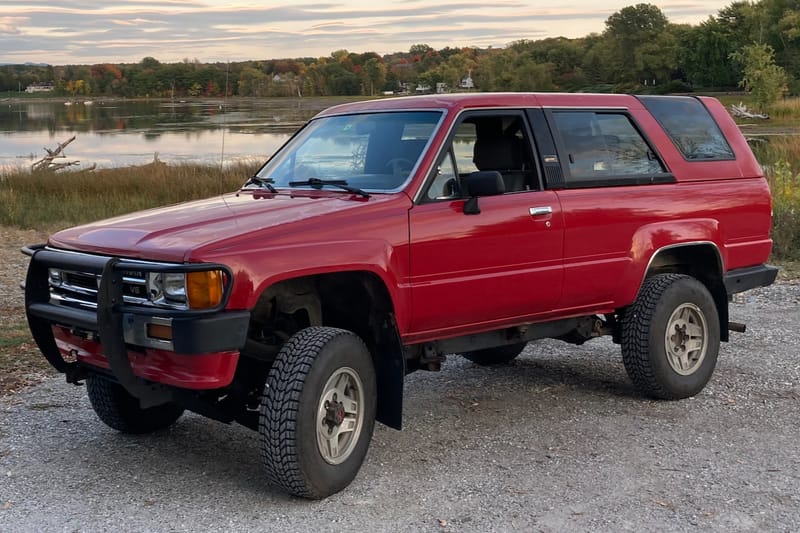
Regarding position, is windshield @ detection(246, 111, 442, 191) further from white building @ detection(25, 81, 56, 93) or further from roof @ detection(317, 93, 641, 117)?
white building @ detection(25, 81, 56, 93)

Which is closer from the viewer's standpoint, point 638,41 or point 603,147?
point 603,147

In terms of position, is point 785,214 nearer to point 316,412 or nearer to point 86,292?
point 316,412

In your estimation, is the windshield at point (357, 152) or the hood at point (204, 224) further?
the windshield at point (357, 152)

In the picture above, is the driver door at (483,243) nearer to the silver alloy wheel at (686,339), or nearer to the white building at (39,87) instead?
the silver alloy wheel at (686,339)

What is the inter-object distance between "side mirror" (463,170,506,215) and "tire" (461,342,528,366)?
2.38 m

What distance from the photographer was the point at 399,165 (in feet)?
18.2

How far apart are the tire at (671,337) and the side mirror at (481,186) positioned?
1.64m

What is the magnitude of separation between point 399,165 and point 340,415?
1.50m

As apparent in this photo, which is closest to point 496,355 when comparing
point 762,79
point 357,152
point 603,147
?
point 603,147

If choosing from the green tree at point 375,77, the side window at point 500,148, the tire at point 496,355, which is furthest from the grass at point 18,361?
the green tree at point 375,77

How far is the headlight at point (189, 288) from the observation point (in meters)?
4.40

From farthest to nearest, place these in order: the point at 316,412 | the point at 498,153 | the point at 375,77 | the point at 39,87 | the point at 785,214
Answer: the point at 39,87, the point at 375,77, the point at 785,214, the point at 498,153, the point at 316,412

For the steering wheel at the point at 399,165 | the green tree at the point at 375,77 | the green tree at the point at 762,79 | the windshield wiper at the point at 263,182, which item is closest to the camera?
the steering wheel at the point at 399,165

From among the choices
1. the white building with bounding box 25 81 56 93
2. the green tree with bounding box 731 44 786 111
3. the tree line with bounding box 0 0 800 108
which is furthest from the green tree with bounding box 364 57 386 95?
the green tree with bounding box 731 44 786 111
